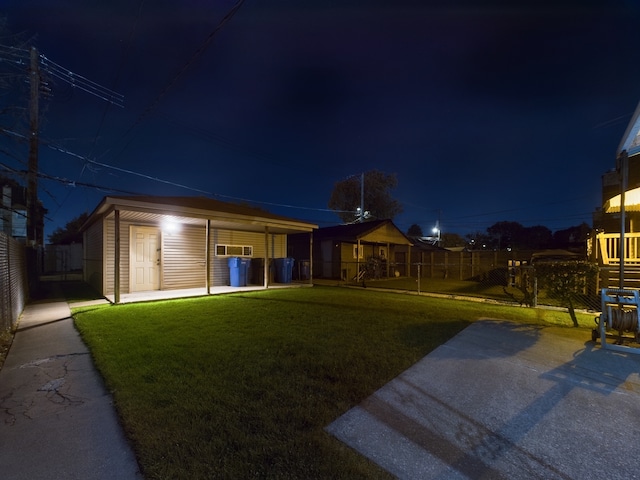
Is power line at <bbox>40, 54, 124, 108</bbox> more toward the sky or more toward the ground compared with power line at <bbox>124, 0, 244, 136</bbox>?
more toward the sky

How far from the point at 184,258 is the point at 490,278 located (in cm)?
1418

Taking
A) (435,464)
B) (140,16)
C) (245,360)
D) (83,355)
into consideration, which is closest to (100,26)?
(140,16)

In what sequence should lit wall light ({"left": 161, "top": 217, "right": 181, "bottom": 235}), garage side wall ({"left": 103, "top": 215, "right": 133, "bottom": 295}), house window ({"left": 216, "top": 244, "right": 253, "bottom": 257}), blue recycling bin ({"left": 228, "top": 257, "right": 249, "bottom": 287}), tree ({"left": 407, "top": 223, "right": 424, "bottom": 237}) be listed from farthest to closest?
1. tree ({"left": 407, "top": 223, "right": 424, "bottom": 237})
2. house window ({"left": 216, "top": 244, "right": 253, "bottom": 257})
3. blue recycling bin ({"left": 228, "top": 257, "right": 249, "bottom": 287})
4. lit wall light ({"left": 161, "top": 217, "right": 181, "bottom": 235})
5. garage side wall ({"left": 103, "top": 215, "right": 133, "bottom": 295})

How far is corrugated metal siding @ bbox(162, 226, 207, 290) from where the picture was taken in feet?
36.6

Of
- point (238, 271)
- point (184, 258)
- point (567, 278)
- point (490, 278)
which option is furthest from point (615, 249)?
point (184, 258)

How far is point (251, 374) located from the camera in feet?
11.7

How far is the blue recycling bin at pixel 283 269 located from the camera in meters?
13.6

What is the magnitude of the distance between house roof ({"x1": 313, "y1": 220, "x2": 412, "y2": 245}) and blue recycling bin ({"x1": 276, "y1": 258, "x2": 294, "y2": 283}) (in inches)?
206

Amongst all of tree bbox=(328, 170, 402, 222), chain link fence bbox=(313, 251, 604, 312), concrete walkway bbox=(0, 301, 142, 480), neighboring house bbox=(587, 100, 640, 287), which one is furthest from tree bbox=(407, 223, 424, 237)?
concrete walkway bbox=(0, 301, 142, 480)

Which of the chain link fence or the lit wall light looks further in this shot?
the lit wall light

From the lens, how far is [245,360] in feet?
13.1

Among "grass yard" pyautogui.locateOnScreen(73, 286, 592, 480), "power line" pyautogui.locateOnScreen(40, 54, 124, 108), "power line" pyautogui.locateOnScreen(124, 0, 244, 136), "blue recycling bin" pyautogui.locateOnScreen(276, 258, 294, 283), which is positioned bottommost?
"grass yard" pyautogui.locateOnScreen(73, 286, 592, 480)

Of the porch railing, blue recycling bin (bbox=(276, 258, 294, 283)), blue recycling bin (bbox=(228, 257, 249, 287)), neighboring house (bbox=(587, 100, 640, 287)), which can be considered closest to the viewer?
neighboring house (bbox=(587, 100, 640, 287))

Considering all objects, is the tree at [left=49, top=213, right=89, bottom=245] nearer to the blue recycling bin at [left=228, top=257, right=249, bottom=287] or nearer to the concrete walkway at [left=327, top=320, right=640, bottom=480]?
the blue recycling bin at [left=228, top=257, right=249, bottom=287]
